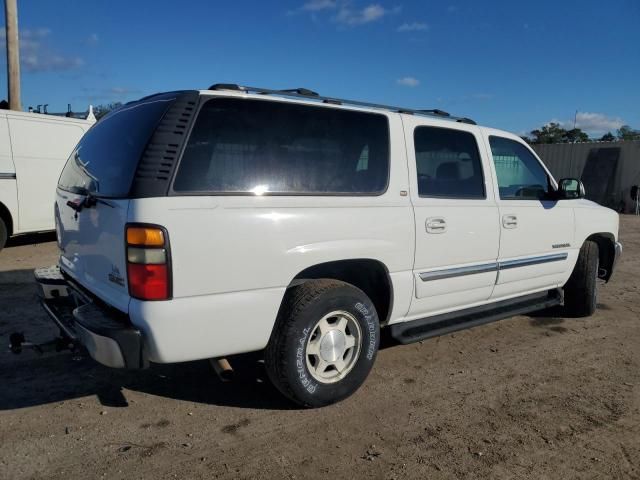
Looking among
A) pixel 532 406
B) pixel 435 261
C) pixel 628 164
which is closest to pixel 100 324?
pixel 435 261

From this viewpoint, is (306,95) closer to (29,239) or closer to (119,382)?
(119,382)

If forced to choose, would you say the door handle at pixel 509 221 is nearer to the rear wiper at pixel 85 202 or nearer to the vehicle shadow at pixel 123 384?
the vehicle shadow at pixel 123 384

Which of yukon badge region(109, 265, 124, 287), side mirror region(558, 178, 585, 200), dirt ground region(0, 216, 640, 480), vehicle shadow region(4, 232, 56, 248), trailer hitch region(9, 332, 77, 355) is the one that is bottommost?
dirt ground region(0, 216, 640, 480)

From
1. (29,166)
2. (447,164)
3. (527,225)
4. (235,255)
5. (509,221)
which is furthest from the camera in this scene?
(29,166)

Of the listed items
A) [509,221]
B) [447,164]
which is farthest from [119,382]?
[509,221]

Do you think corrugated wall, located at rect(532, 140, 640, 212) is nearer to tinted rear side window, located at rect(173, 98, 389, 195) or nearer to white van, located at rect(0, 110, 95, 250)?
white van, located at rect(0, 110, 95, 250)

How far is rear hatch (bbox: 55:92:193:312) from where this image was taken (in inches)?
111

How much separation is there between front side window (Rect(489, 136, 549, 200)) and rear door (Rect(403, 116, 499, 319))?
0.23m

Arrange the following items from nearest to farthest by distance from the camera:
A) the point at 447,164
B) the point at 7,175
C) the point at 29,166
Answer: the point at 447,164 < the point at 7,175 < the point at 29,166

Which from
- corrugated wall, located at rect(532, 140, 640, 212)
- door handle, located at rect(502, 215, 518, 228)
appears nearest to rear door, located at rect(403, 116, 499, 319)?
door handle, located at rect(502, 215, 518, 228)

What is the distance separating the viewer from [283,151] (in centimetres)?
324

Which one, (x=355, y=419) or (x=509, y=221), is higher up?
(x=509, y=221)

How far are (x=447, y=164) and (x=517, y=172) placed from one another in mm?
995

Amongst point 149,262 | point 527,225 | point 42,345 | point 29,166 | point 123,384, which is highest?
point 29,166
